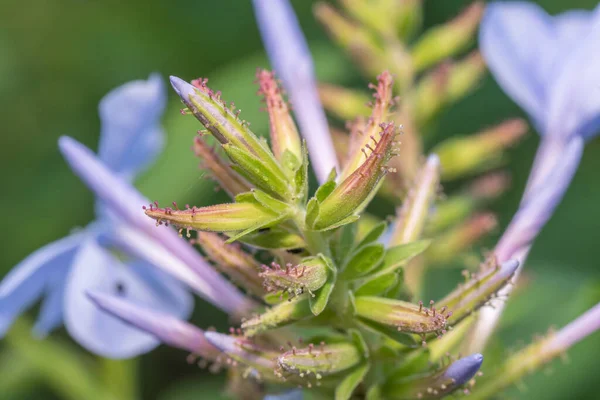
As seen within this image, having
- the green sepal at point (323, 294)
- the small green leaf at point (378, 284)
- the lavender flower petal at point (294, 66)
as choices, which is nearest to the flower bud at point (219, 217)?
the green sepal at point (323, 294)

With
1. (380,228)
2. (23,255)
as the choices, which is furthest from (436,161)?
(23,255)

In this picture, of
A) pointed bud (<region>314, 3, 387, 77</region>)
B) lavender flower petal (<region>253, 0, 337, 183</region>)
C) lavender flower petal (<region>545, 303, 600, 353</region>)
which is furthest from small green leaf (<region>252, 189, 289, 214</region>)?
pointed bud (<region>314, 3, 387, 77</region>)

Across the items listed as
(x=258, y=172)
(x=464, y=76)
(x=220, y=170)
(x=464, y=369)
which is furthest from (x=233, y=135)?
(x=464, y=76)

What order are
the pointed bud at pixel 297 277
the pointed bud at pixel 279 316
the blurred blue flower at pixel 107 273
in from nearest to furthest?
the pointed bud at pixel 297 277
the pointed bud at pixel 279 316
the blurred blue flower at pixel 107 273

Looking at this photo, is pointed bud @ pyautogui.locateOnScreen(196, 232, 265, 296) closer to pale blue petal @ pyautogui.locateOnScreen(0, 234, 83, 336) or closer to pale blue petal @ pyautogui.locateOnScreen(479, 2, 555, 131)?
pale blue petal @ pyautogui.locateOnScreen(0, 234, 83, 336)

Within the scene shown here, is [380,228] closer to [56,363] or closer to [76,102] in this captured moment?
[56,363]

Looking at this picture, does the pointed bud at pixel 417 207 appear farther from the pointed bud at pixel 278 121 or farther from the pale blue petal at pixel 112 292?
the pale blue petal at pixel 112 292
